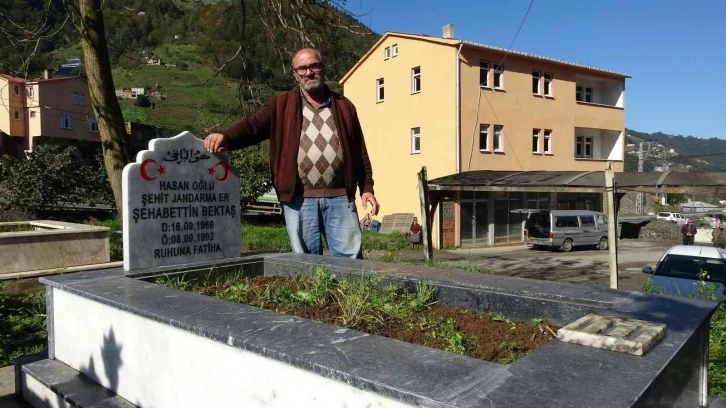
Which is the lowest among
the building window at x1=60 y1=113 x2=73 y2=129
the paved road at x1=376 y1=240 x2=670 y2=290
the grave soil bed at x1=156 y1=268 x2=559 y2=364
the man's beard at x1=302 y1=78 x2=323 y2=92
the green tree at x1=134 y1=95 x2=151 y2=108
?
the paved road at x1=376 y1=240 x2=670 y2=290

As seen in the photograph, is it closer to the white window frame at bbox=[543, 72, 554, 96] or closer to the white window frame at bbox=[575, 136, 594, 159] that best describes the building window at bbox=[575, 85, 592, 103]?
the white window frame at bbox=[575, 136, 594, 159]

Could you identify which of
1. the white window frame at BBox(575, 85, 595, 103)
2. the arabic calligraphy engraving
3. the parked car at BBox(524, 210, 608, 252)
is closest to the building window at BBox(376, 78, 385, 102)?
the parked car at BBox(524, 210, 608, 252)

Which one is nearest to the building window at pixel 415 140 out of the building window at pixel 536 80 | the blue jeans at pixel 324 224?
the building window at pixel 536 80

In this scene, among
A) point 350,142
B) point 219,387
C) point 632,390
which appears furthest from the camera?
point 350,142

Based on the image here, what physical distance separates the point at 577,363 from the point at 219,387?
131 centimetres

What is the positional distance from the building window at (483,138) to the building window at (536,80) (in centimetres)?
405

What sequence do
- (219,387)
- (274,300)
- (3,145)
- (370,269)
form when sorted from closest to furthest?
1. (219,387)
2. (274,300)
3. (370,269)
4. (3,145)

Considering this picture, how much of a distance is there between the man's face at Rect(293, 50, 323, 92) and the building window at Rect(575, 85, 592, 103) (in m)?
29.5

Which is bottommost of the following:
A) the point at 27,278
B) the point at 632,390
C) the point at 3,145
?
the point at 27,278

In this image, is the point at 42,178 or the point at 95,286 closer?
the point at 95,286

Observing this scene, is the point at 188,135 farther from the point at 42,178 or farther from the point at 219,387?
the point at 42,178

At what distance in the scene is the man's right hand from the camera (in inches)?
155

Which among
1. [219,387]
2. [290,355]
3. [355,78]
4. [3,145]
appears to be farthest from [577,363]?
[3,145]

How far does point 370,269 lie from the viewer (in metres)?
3.52
